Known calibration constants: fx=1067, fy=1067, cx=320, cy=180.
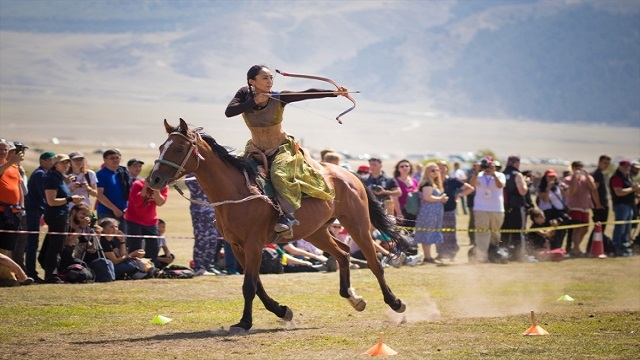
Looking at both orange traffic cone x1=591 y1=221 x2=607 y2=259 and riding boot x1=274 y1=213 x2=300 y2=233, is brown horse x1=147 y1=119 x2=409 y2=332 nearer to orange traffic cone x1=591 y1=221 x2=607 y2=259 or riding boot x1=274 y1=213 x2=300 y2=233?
riding boot x1=274 y1=213 x2=300 y2=233

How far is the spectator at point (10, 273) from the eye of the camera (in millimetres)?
16531

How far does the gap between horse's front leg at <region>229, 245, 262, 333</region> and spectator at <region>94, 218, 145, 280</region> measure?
530 cm

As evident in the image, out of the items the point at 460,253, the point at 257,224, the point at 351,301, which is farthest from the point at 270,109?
the point at 460,253

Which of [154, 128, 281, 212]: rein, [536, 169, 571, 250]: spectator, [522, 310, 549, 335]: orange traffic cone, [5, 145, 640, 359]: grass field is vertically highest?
[154, 128, 281, 212]: rein

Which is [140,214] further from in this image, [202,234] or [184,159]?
[184,159]

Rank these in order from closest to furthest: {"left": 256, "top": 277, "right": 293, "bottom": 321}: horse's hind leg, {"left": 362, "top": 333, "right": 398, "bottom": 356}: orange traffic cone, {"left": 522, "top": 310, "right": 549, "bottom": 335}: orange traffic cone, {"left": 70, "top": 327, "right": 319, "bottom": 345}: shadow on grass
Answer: {"left": 362, "top": 333, "right": 398, "bottom": 356}: orange traffic cone → {"left": 70, "top": 327, "right": 319, "bottom": 345}: shadow on grass → {"left": 522, "top": 310, "right": 549, "bottom": 335}: orange traffic cone → {"left": 256, "top": 277, "right": 293, "bottom": 321}: horse's hind leg

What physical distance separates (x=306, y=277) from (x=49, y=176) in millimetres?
5001

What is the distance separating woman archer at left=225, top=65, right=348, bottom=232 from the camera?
13.5m

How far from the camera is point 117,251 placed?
60.3 ft

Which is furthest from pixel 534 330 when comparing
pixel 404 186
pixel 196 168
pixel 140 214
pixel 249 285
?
pixel 404 186

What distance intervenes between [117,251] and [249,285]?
19.3 ft

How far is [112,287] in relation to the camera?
1703 centimetres

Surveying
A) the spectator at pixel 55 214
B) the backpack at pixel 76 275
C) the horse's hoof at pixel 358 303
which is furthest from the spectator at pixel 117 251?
the horse's hoof at pixel 358 303

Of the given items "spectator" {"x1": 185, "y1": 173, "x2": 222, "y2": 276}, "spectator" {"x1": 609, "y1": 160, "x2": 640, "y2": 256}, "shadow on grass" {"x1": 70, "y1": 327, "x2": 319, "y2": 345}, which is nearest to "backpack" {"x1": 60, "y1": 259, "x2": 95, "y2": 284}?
"spectator" {"x1": 185, "y1": 173, "x2": 222, "y2": 276}
